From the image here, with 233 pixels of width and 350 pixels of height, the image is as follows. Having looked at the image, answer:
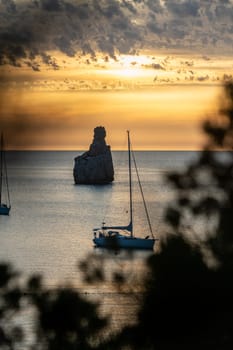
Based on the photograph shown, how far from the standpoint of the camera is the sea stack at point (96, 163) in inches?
5438

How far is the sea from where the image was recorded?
2402 cm

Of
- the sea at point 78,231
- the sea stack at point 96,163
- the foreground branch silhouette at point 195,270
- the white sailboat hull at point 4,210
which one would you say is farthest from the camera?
the sea stack at point 96,163

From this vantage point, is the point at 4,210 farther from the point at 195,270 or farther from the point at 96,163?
the point at 195,270

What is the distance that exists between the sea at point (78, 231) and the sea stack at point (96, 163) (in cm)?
159

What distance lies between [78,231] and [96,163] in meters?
59.7

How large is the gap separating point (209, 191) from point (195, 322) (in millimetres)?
2399

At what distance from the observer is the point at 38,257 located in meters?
63.2

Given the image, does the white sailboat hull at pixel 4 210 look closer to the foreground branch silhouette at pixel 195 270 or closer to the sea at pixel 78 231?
the sea at pixel 78 231

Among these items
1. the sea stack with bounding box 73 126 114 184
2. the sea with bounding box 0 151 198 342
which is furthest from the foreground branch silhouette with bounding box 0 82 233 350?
the sea stack with bounding box 73 126 114 184

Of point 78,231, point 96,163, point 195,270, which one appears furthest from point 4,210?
point 195,270

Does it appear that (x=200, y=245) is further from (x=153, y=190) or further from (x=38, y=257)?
(x=153, y=190)

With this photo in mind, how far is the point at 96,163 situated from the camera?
141m

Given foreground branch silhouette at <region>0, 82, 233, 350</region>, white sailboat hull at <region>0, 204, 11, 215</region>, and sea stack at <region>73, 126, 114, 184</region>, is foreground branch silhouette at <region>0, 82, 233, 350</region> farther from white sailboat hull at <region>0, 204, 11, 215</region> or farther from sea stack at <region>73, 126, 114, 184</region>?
sea stack at <region>73, 126, 114, 184</region>

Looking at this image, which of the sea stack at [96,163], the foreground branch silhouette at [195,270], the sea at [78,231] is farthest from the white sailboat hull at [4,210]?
the foreground branch silhouette at [195,270]
